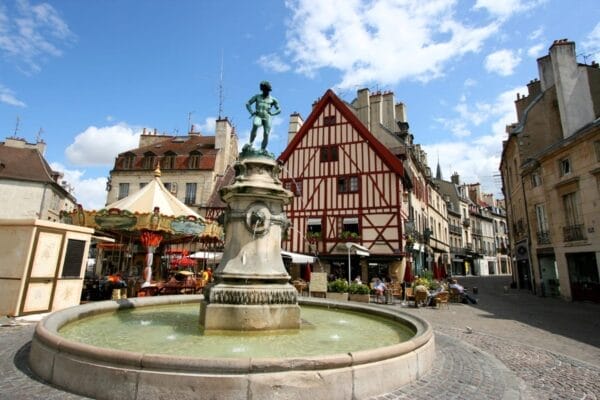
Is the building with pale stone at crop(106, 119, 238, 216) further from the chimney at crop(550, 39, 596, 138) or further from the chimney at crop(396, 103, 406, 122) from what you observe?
the chimney at crop(550, 39, 596, 138)

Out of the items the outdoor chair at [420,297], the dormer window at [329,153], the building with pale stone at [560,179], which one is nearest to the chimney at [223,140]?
the dormer window at [329,153]

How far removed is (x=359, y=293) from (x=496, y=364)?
355 inches

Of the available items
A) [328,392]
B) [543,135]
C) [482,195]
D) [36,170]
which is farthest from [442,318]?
[482,195]

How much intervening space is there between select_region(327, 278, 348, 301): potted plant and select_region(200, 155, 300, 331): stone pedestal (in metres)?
8.09

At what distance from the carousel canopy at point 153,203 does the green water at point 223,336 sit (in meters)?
4.15

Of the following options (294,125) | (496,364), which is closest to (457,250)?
(294,125)

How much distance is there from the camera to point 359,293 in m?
13.6

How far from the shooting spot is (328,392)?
10.3ft

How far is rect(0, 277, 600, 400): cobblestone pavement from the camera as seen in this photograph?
356cm

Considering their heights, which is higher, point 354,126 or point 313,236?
point 354,126

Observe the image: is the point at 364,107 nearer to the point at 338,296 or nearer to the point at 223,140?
the point at 223,140

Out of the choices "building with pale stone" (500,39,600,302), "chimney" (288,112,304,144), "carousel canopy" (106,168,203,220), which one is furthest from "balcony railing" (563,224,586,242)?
"chimney" (288,112,304,144)

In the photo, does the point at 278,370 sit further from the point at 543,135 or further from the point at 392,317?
the point at 543,135

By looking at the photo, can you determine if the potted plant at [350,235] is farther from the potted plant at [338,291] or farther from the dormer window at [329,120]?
the dormer window at [329,120]
